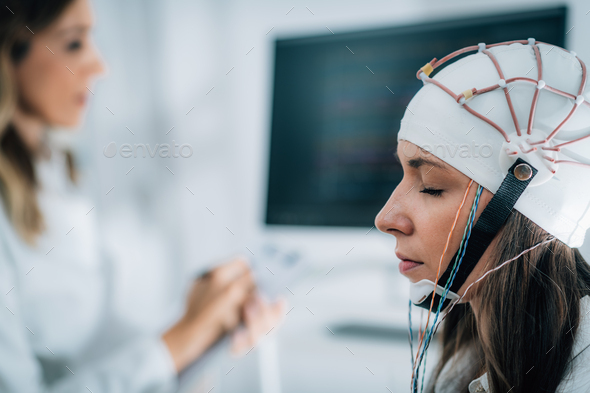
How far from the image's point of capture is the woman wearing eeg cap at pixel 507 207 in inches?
13.6

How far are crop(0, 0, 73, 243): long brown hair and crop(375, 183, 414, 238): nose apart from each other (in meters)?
0.79

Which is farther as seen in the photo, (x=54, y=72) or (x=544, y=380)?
(x=54, y=72)

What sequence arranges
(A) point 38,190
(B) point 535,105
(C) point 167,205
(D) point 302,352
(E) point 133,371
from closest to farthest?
(B) point 535,105
(E) point 133,371
(D) point 302,352
(A) point 38,190
(C) point 167,205

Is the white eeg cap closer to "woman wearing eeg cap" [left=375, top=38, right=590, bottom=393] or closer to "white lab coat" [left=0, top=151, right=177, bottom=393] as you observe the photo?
"woman wearing eeg cap" [left=375, top=38, right=590, bottom=393]

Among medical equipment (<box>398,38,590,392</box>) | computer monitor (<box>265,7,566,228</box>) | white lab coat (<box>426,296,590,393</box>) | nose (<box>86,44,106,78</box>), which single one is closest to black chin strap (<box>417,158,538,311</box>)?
medical equipment (<box>398,38,590,392</box>)

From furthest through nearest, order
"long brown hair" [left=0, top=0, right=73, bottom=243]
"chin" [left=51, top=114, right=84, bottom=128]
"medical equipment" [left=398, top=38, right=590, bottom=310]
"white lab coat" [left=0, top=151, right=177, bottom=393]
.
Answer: "chin" [left=51, top=114, right=84, bottom=128] < "long brown hair" [left=0, top=0, right=73, bottom=243] < "white lab coat" [left=0, top=151, right=177, bottom=393] < "medical equipment" [left=398, top=38, right=590, bottom=310]

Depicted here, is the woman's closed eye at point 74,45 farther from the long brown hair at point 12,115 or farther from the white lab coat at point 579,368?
the white lab coat at point 579,368

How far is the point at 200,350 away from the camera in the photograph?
737mm

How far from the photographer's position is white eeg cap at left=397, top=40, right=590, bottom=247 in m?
0.34

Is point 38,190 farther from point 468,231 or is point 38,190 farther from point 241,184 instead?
point 468,231

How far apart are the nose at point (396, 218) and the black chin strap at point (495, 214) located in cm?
5

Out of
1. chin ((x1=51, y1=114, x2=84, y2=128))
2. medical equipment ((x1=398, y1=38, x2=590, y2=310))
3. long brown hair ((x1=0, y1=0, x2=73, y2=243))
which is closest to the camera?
medical equipment ((x1=398, y1=38, x2=590, y2=310))

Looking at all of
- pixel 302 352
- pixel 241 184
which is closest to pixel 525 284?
pixel 302 352

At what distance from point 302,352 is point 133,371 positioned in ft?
1.08
